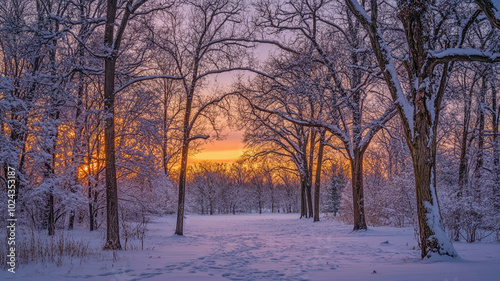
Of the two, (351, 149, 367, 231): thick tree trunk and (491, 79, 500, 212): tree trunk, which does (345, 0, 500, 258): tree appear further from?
(351, 149, 367, 231): thick tree trunk

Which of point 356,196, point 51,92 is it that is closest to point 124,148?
point 51,92

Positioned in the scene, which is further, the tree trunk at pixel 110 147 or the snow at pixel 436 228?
the tree trunk at pixel 110 147

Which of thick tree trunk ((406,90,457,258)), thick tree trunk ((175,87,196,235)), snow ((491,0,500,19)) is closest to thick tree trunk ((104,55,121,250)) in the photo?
thick tree trunk ((175,87,196,235))

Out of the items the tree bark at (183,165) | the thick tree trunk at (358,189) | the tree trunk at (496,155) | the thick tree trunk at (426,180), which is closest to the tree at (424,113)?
the thick tree trunk at (426,180)

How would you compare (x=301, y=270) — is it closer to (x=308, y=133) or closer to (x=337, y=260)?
(x=337, y=260)

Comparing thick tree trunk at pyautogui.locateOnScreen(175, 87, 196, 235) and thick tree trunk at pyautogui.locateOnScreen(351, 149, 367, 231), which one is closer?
thick tree trunk at pyautogui.locateOnScreen(351, 149, 367, 231)

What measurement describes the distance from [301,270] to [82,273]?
3964mm

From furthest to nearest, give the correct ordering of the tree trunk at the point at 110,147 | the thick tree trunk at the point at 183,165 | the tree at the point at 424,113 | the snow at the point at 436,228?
the thick tree trunk at the point at 183,165 → the tree trunk at the point at 110,147 → the tree at the point at 424,113 → the snow at the point at 436,228

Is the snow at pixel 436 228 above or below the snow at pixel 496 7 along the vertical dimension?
below

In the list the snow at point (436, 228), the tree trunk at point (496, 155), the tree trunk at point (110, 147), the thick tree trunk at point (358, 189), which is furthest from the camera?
the thick tree trunk at point (358, 189)

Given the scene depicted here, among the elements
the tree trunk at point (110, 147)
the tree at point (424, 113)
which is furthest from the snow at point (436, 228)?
the tree trunk at point (110, 147)

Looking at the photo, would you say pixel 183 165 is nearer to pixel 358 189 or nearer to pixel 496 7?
pixel 358 189

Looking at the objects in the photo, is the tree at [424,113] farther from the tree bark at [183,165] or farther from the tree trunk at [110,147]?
the tree bark at [183,165]

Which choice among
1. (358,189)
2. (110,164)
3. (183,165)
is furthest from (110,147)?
(358,189)
